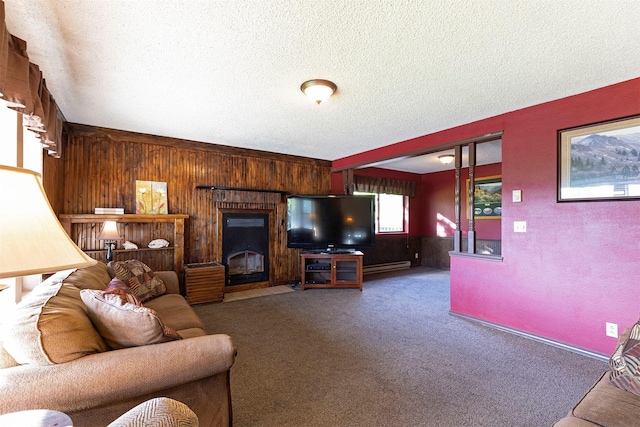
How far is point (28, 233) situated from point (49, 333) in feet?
2.14

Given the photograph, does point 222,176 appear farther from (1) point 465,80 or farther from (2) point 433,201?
(2) point 433,201

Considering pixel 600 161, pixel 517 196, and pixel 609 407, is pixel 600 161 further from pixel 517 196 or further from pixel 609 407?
pixel 609 407

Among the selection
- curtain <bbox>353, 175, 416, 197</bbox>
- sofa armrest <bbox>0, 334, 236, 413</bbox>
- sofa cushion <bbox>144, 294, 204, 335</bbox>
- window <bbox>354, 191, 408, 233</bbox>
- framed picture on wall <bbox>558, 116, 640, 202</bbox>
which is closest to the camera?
sofa armrest <bbox>0, 334, 236, 413</bbox>

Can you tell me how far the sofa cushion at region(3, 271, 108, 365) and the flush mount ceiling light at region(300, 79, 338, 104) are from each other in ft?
7.35

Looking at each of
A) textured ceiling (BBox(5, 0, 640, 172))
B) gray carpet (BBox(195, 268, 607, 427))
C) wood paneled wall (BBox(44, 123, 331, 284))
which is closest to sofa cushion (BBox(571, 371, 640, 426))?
gray carpet (BBox(195, 268, 607, 427))

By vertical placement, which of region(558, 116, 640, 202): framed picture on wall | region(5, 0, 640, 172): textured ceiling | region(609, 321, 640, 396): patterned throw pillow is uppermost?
region(5, 0, 640, 172): textured ceiling

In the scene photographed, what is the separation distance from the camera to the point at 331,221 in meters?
5.20

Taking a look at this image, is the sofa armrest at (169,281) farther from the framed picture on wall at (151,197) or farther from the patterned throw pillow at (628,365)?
the patterned throw pillow at (628,365)

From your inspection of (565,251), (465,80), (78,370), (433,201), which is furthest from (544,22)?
(433,201)

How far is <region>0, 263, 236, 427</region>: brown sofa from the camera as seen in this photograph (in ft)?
3.58

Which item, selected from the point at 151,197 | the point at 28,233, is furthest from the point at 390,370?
the point at 151,197

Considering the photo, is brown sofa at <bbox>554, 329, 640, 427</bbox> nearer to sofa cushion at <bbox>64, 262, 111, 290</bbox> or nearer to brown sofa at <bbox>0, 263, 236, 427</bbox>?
brown sofa at <bbox>0, 263, 236, 427</bbox>

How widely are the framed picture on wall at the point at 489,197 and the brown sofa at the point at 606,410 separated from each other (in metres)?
5.27

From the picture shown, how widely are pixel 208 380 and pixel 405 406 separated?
128cm
